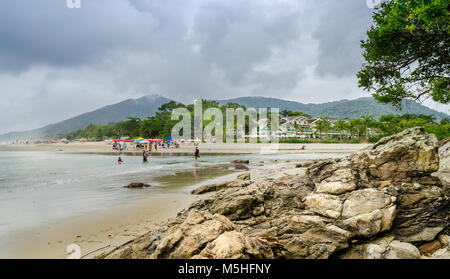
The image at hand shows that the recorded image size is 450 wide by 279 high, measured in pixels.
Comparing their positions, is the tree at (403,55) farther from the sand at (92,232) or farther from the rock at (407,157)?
the sand at (92,232)

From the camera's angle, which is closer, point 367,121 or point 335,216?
point 335,216

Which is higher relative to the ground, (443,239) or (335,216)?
(335,216)

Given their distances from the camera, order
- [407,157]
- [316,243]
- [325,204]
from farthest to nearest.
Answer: [407,157], [325,204], [316,243]

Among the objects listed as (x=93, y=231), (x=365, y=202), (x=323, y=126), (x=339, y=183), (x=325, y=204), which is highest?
(x=323, y=126)

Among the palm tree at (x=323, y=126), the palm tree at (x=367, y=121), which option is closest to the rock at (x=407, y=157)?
the palm tree at (x=367, y=121)

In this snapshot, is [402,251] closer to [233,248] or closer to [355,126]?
[233,248]

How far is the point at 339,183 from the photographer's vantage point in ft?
18.7

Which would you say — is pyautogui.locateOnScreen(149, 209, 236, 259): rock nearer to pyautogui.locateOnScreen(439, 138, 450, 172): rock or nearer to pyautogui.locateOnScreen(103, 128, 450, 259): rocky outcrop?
pyautogui.locateOnScreen(103, 128, 450, 259): rocky outcrop

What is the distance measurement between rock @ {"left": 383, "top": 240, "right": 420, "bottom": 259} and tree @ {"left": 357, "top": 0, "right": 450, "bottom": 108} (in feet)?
23.8

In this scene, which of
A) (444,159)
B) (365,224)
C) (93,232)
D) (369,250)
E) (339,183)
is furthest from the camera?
(444,159)

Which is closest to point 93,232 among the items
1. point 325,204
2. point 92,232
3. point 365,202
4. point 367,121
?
point 92,232

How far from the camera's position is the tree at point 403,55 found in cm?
845

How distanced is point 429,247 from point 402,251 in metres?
0.81

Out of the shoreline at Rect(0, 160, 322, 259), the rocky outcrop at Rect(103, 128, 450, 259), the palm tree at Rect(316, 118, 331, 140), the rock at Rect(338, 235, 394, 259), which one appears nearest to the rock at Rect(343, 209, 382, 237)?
the rocky outcrop at Rect(103, 128, 450, 259)
